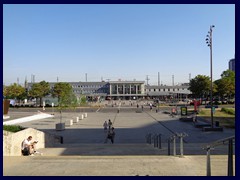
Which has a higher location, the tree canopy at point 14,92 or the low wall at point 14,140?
the tree canopy at point 14,92

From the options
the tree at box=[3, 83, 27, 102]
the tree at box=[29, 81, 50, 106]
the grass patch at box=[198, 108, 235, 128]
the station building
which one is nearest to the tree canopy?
the tree at box=[3, 83, 27, 102]

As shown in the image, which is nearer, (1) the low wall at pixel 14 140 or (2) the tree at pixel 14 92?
(1) the low wall at pixel 14 140

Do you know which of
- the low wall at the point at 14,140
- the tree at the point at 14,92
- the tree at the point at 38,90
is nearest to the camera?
the low wall at the point at 14,140

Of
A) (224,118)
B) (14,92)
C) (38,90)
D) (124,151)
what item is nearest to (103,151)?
(124,151)

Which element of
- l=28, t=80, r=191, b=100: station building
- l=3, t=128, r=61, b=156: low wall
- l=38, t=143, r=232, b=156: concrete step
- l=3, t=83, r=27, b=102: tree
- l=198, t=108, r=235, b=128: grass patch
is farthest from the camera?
l=28, t=80, r=191, b=100: station building

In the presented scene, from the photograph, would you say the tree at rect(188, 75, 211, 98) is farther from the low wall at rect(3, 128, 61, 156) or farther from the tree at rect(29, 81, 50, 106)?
the low wall at rect(3, 128, 61, 156)

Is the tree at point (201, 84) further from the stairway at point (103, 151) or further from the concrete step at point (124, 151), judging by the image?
the stairway at point (103, 151)

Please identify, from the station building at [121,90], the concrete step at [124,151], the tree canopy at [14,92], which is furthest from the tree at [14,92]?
the concrete step at [124,151]

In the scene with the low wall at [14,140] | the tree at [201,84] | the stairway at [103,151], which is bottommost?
the stairway at [103,151]

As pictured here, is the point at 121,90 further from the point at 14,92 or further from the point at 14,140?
the point at 14,140

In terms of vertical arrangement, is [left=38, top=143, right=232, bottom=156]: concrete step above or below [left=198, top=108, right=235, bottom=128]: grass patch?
above

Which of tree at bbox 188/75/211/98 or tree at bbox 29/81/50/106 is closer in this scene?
tree at bbox 29/81/50/106
